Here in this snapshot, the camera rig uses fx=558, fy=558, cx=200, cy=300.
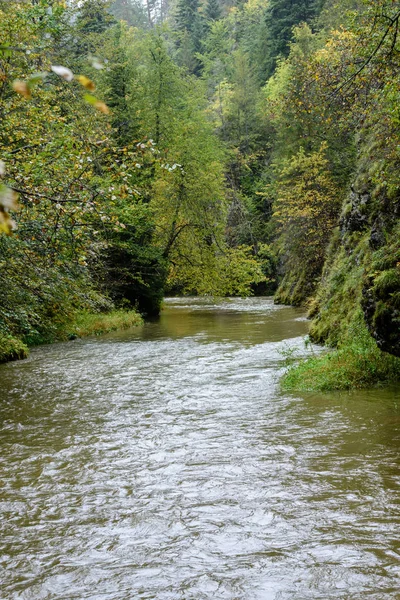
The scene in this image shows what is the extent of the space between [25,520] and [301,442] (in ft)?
11.1

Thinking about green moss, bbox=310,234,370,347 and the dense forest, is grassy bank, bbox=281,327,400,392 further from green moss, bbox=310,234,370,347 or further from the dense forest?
green moss, bbox=310,234,370,347

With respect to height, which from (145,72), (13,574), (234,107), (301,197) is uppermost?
(234,107)

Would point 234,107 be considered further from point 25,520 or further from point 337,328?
point 25,520

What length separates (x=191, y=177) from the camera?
83.8ft

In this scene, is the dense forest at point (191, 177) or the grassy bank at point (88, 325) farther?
the grassy bank at point (88, 325)

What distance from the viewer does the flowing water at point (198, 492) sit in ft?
12.9

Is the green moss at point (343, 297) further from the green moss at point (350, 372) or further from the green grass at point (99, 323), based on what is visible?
the green grass at point (99, 323)

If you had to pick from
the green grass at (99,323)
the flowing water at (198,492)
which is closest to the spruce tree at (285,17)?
the green grass at (99,323)

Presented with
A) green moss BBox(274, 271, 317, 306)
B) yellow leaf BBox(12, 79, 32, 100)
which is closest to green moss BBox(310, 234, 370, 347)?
yellow leaf BBox(12, 79, 32, 100)

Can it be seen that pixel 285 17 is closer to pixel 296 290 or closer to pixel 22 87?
pixel 296 290

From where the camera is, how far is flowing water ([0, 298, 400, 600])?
3.93 metres

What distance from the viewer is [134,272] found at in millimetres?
25484

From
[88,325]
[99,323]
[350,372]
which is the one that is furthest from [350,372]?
[99,323]

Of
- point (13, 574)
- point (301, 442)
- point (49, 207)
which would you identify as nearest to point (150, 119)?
point (49, 207)
